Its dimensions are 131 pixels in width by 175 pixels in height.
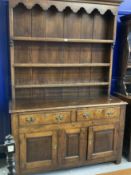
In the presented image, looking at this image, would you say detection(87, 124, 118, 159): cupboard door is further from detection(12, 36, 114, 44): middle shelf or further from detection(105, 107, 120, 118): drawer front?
detection(12, 36, 114, 44): middle shelf

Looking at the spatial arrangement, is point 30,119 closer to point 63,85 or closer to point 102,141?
point 63,85

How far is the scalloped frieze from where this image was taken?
88.6 inches

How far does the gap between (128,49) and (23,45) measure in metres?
1.37

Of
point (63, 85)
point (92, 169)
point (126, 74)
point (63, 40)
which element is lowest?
point (92, 169)

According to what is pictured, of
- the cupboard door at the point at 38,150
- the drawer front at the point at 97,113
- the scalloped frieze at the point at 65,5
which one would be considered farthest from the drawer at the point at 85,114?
the scalloped frieze at the point at 65,5

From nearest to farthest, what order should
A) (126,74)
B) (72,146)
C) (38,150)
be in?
(38,150), (72,146), (126,74)

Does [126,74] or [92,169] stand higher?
[126,74]

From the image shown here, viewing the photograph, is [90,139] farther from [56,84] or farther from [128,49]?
[128,49]

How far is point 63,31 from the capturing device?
260 centimetres

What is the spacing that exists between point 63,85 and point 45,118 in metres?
0.57

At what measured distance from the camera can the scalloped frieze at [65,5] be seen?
225 cm

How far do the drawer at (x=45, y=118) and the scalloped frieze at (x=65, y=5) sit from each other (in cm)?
120

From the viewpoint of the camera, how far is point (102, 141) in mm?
2514

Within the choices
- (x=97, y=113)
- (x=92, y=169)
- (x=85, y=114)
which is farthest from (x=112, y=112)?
(x=92, y=169)
